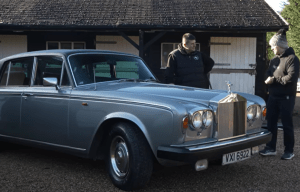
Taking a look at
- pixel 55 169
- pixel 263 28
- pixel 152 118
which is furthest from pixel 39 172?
pixel 263 28

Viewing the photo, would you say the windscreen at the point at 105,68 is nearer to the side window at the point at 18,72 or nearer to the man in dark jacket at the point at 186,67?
the man in dark jacket at the point at 186,67

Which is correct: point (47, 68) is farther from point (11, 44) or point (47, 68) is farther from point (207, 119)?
point (11, 44)

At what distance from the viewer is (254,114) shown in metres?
4.18

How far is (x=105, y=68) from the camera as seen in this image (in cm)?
472

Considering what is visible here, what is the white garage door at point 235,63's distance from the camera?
13422mm

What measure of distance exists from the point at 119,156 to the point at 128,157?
18cm

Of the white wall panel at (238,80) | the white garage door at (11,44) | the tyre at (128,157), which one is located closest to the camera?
the tyre at (128,157)

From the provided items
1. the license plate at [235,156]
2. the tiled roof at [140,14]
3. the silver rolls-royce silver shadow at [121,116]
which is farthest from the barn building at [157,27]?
the license plate at [235,156]

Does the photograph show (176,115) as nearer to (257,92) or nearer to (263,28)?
(263,28)

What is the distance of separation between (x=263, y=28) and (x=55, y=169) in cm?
899

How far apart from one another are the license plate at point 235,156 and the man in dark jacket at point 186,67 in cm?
188

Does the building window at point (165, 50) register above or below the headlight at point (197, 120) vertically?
above

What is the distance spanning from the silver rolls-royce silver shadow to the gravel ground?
13.1 inches

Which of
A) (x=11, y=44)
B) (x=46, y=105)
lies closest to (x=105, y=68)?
(x=46, y=105)
